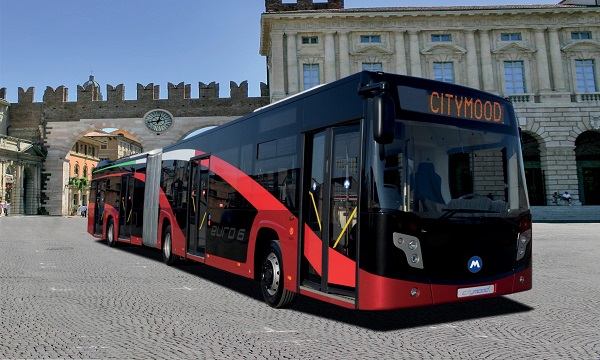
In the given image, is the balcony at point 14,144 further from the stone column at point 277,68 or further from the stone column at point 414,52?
the stone column at point 414,52

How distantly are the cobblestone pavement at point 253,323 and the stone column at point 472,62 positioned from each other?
91.6 ft

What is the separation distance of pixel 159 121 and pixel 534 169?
30.4m

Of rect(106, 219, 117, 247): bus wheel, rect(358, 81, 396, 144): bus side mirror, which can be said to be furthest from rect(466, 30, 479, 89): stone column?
rect(358, 81, 396, 144): bus side mirror

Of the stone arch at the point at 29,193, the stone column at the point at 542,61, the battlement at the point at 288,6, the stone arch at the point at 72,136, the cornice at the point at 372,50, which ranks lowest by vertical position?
the stone arch at the point at 29,193

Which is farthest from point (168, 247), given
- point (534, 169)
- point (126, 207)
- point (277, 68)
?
point (534, 169)

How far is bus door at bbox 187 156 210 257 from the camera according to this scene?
8.50m

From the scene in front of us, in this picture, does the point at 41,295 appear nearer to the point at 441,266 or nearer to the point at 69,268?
the point at 69,268

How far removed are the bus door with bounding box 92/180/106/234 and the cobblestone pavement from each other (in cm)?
760

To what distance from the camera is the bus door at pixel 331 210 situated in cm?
496

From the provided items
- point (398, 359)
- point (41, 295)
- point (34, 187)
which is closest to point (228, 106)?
point (34, 187)

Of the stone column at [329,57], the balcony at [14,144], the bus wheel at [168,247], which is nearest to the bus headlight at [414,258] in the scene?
the bus wheel at [168,247]

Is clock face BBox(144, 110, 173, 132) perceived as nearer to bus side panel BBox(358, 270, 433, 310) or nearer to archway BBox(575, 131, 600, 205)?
archway BBox(575, 131, 600, 205)

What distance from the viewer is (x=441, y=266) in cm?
483

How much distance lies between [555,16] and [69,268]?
1425 inches
